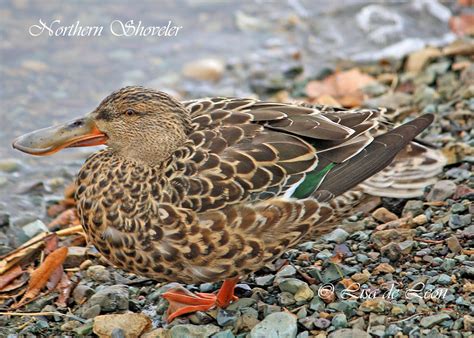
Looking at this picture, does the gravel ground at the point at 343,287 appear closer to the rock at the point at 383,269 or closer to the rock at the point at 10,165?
the rock at the point at 383,269

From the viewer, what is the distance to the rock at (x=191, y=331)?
4.09 meters

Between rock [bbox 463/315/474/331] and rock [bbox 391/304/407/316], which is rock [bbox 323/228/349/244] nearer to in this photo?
rock [bbox 391/304/407/316]

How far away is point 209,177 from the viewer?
421 centimetres

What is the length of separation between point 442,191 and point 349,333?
1549mm

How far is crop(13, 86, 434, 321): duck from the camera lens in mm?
4172

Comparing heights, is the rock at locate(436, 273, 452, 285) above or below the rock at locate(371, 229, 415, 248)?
above

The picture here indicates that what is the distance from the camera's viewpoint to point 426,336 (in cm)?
373

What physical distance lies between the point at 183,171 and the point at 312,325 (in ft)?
3.39

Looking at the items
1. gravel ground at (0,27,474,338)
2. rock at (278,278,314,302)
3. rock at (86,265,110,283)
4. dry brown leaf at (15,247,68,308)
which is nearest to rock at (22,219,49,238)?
gravel ground at (0,27,474,338)

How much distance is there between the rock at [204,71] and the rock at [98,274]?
413 centimetres

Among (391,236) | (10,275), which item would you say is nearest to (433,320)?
(391,236)

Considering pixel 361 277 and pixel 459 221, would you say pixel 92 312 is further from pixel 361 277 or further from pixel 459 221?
pixel 459 221

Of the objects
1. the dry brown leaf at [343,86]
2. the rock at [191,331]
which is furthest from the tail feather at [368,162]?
the dry brown leaf at [343,86]

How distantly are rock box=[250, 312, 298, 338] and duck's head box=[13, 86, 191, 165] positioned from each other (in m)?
1.06
